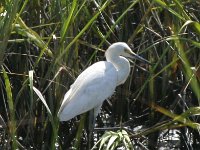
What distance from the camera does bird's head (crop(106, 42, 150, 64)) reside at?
150 inches

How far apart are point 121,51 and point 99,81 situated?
0.27 meters

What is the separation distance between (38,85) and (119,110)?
0.60 m

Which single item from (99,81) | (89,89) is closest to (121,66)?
(99,81)

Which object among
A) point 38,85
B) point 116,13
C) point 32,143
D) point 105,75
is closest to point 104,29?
point 116,13

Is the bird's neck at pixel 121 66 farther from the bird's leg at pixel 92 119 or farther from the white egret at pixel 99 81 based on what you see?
the bird's leg at pixel 92 119

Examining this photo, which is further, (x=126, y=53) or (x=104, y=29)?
(x=104, y=29)

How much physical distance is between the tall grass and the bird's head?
2.4 inches

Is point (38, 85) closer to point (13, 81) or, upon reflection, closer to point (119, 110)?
point (13, 81)

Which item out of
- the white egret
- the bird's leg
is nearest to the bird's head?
the white egret

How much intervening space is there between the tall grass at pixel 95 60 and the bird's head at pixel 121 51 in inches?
2.4

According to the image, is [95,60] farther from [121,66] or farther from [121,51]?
[121,51]

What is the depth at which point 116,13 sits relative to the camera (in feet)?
13.6

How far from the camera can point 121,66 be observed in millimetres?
4051

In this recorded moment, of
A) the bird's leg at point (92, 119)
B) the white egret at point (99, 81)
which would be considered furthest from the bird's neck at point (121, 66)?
the bird's leg at point (92, 119)
